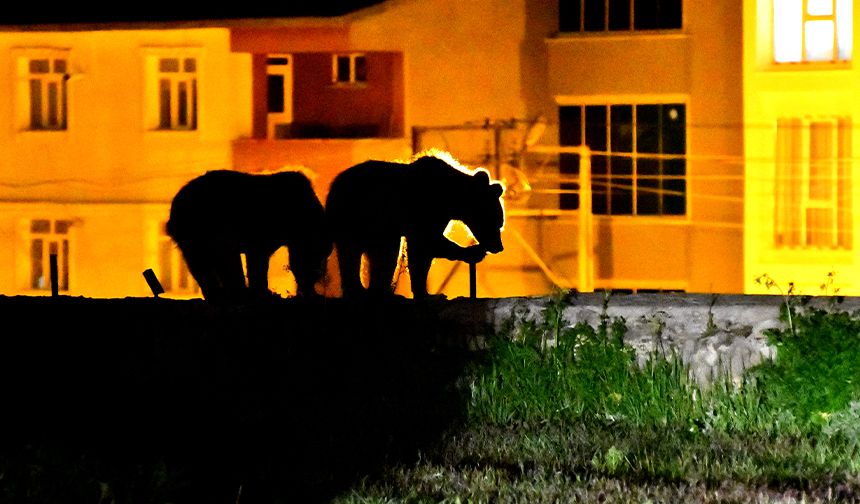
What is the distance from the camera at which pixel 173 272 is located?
113 ft

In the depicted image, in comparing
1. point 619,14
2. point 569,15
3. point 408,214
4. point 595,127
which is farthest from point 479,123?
point 408,214

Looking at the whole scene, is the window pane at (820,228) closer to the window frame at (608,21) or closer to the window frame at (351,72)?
the window frame at (608,21)

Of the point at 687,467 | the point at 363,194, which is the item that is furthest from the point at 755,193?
the point at 687,467

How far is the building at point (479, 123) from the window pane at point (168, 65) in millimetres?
38

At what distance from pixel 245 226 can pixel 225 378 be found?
4662mm

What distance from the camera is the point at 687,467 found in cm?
892

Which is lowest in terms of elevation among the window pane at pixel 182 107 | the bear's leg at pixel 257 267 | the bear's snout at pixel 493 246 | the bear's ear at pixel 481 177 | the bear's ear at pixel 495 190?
the bear's leg at pixel 257 267

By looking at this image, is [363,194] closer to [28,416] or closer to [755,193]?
[28,416]

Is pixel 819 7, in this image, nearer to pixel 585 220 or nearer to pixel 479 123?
pixel 585 220

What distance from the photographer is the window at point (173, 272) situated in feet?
113

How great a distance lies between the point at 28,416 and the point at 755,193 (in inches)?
914

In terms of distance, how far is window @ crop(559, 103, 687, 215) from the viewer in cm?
3309

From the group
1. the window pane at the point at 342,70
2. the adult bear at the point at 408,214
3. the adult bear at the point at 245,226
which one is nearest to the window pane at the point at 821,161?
the window pane at the point at 342,70

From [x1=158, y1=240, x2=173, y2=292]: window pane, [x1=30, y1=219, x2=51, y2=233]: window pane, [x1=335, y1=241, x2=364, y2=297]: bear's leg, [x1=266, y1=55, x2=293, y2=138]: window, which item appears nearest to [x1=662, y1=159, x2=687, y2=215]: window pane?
[x1=266, y1=55, x2=293, y2=138]: window
